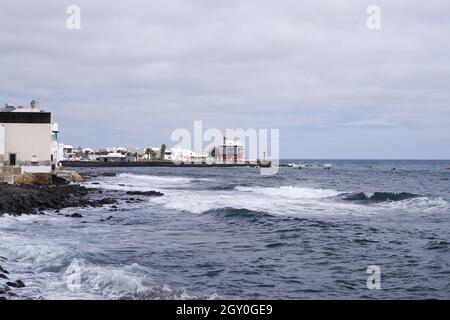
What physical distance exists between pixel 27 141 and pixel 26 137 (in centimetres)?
34

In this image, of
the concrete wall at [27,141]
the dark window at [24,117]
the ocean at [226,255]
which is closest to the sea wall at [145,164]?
the dark window at [24,117]

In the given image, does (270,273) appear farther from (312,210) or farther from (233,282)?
(312,210)

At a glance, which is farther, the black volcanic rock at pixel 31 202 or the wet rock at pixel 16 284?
the black volcanic rock at pixel 31 202

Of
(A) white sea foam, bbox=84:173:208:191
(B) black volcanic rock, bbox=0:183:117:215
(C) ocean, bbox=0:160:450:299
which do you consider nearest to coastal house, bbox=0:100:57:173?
(A) white sea foam, bbox=84:173:208:191

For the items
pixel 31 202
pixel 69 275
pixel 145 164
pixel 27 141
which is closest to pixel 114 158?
pixel 145 164

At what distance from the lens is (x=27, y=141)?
40.7 metres

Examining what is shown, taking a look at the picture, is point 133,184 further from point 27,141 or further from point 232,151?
point 232,151

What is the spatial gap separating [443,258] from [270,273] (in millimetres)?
5474

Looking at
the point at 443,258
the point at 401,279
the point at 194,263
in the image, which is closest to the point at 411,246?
the point at 443,258

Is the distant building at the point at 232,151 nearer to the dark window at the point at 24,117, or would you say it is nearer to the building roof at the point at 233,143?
the building roof at the point at 233,143

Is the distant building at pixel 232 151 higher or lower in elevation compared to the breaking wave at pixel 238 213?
higher

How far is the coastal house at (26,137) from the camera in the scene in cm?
4028
